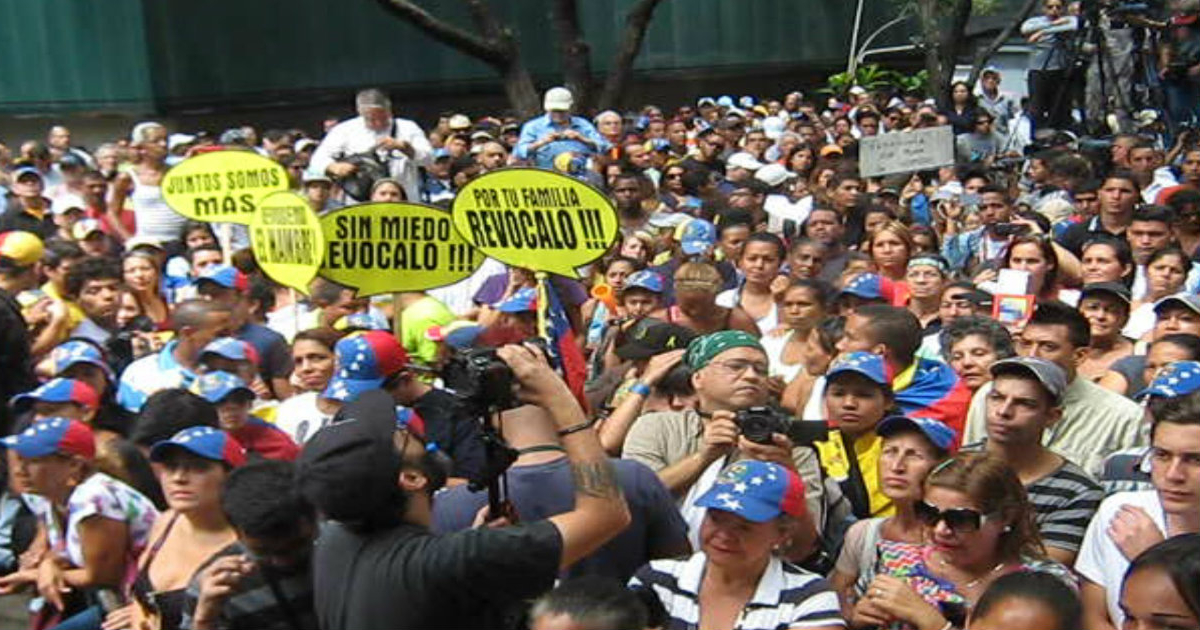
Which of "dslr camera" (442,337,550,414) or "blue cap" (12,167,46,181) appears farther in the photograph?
"blue cap" (12,167,46,181)

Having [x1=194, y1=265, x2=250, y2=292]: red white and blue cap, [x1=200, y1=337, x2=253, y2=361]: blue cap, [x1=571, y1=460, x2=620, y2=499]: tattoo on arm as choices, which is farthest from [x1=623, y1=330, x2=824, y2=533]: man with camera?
[x1=194, y1=265, x2=250, y2=292]: red white and blue cap

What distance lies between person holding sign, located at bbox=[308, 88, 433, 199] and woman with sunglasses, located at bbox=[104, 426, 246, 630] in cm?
748

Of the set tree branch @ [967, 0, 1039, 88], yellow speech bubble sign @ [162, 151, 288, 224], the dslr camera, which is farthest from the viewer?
tree branch @ [967, 0, 1039, 88]

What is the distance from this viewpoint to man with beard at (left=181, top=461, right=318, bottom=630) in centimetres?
387

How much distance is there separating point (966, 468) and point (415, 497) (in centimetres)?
149

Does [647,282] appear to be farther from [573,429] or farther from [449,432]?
[573,429]

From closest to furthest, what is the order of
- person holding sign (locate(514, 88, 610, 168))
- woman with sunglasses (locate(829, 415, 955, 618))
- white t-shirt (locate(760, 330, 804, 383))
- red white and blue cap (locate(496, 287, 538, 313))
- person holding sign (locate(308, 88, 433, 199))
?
1. woman with sunglasses (locate(829, 415, 955, 618))
2. white t-shirt (locate(760, 330, 804, 383))
3. red white and blue cap (locate(496, 287, 538, 313))
4. person holding sign (locate(308, 88, 433, 199))
5. person holding sign (locate(514, 88, 610, 168))

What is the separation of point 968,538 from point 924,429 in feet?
2.18

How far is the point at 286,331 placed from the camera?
339 inches

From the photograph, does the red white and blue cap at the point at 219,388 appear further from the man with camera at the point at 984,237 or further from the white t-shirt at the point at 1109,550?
the man with camera at the point at 984,237

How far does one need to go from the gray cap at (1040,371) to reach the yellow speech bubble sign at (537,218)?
52.8 inches

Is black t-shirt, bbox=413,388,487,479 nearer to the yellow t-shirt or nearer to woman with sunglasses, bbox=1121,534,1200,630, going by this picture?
the yellow t-shirt

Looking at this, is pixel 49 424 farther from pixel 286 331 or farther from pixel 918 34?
pixel 918 34

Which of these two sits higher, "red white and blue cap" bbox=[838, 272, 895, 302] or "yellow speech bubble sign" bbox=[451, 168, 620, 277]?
"yellow speech bubble sign" bbox=[451, 168, 620, 277]
